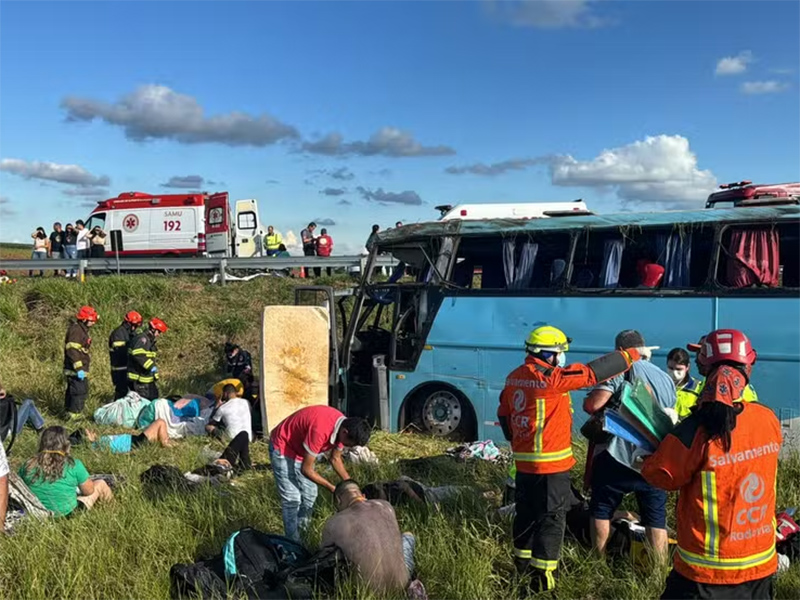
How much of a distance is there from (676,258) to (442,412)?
314 centimetres

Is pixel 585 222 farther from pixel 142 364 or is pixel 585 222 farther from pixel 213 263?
pixel 213 263

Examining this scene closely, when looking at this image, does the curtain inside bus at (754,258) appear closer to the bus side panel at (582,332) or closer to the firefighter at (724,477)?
the bus side panel at (582,332)

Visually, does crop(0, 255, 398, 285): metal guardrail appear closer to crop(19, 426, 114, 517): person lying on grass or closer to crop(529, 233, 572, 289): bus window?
crop(529, 233, 572, 289): bus window

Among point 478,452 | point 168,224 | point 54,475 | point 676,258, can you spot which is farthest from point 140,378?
point 168,224

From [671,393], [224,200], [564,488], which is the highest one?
[224,200]

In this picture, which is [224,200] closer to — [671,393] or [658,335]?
[658,335]

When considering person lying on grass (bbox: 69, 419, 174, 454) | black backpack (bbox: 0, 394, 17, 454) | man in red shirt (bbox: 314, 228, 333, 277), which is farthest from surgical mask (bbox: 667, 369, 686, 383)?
man in red shirt (bbox: 314, 228, 333, 277)

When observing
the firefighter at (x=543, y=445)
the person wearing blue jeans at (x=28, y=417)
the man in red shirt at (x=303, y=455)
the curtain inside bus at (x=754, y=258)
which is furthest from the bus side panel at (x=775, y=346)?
the person wearing blue jeans at (x=28, y=417)

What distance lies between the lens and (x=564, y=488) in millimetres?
4355

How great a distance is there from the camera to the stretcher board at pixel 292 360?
8617 mm

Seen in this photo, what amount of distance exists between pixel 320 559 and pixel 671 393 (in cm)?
233

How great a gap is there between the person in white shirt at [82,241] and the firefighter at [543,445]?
18702 mm

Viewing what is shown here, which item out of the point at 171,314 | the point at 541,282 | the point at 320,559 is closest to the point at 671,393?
the point at 320,559

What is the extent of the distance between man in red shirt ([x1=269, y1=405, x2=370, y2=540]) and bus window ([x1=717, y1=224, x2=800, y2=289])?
4.37 m
